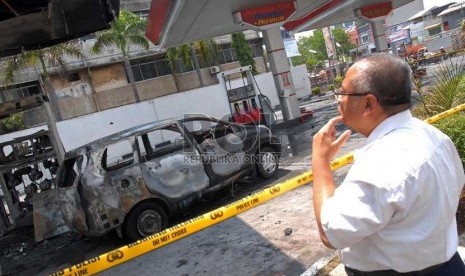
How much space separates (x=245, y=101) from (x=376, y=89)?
13653mm

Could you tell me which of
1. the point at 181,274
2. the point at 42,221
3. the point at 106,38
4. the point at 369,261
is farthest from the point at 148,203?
the point at 106,38

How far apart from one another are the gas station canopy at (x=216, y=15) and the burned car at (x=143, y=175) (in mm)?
5390

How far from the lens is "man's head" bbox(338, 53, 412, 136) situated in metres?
1.54

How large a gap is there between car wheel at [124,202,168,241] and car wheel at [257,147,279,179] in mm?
2234

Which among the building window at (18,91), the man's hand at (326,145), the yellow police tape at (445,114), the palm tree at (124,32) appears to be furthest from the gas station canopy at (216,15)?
the building window at (18,91)

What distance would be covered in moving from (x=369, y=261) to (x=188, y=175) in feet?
15.8

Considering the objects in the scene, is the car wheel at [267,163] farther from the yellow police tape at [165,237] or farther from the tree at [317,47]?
the tree at [317,47]

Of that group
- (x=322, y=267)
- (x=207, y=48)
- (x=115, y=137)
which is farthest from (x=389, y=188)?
(x=207, y=48)

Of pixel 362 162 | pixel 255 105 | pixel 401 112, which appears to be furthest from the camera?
pixel 255 105

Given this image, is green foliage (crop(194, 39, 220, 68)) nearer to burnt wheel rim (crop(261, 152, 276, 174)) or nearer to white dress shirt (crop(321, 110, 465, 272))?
burnt wheel rim (crop(261, 152, 276, 174))

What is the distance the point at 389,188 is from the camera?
137cm

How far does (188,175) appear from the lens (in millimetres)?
6219

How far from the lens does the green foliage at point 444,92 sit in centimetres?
496

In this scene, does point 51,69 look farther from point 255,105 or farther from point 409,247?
point 409,247
